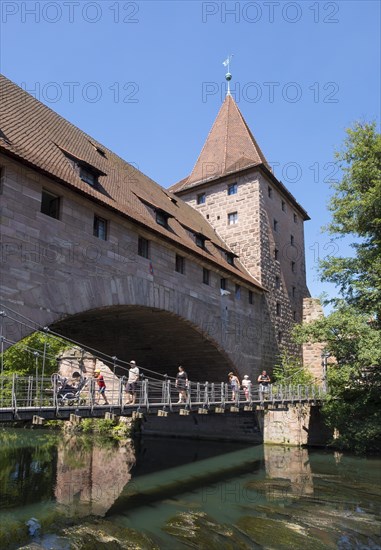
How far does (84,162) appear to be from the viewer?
1413 cm

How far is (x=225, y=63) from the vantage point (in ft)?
108

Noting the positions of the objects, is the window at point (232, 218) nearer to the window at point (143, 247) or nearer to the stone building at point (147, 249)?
the stone building at point (147, 249)

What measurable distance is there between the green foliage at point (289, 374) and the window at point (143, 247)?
1081 centimetres

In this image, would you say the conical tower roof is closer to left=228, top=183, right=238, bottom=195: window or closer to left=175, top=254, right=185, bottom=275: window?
left=228, top=183, right=238, bottom=195: window

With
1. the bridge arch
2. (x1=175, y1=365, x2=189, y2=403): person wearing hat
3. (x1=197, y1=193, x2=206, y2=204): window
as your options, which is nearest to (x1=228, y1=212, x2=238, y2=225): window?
(x1=197, y1=193, x2=206, y2=204): window

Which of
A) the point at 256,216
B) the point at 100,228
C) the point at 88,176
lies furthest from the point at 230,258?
the point at 100,228

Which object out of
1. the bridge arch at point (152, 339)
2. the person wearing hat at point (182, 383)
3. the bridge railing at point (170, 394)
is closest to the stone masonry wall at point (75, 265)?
the bridge arch at point (152, 339)

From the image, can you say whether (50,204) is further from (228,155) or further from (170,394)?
(228,155)

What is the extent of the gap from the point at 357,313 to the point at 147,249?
27.9ft

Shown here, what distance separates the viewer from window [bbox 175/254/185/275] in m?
17.3

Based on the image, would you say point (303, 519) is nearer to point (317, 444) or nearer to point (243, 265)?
point (317, 444)

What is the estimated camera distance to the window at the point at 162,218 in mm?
Answer: 17497

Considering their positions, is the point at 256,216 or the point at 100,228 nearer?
the point at 100,228

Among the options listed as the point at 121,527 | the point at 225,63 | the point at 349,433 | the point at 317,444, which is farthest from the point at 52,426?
the point at 225,63
